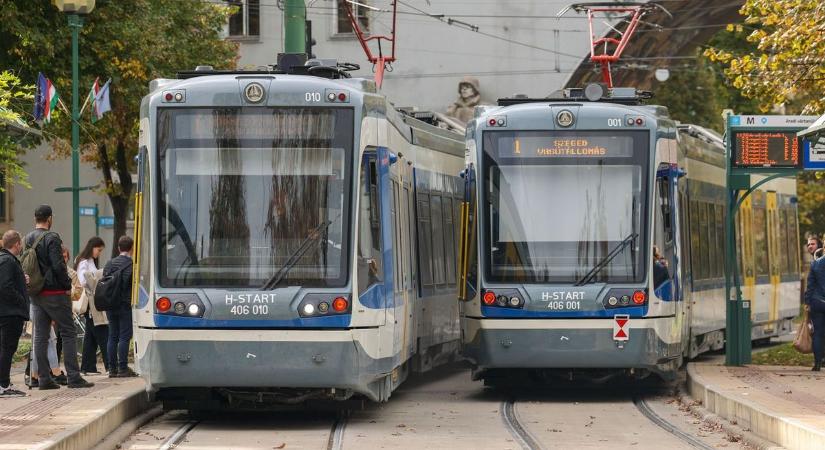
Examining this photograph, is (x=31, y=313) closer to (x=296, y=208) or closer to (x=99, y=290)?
(x=99, y=290)

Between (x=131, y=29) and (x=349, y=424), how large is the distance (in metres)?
16.8

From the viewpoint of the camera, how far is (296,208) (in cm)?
1395

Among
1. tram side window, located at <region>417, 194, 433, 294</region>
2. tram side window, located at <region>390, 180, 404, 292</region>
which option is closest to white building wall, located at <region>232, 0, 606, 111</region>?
tram side window, located at <region>417, 194, 433, 294</region>

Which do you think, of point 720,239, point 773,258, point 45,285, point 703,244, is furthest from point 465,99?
point 45,285

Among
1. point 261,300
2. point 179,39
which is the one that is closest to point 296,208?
point 261,300

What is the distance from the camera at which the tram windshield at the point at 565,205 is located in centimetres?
1691

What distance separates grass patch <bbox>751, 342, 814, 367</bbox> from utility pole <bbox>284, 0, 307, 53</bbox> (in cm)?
687

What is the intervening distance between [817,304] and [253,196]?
8.89 meters

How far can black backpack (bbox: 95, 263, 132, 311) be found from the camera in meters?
17.7

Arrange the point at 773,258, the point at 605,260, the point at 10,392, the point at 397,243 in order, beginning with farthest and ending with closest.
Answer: the point at 773,258
the point at 605,260
the point at 10,392
the point at 397,243

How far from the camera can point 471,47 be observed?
49312 mm

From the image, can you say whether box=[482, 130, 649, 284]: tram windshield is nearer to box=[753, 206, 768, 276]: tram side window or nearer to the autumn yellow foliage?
the autumn yellow foliage

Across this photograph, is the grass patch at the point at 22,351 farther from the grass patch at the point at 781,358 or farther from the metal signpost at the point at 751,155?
the grass patch at the point at 781,358

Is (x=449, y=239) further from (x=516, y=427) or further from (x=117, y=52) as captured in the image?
(x=117, y=52)
